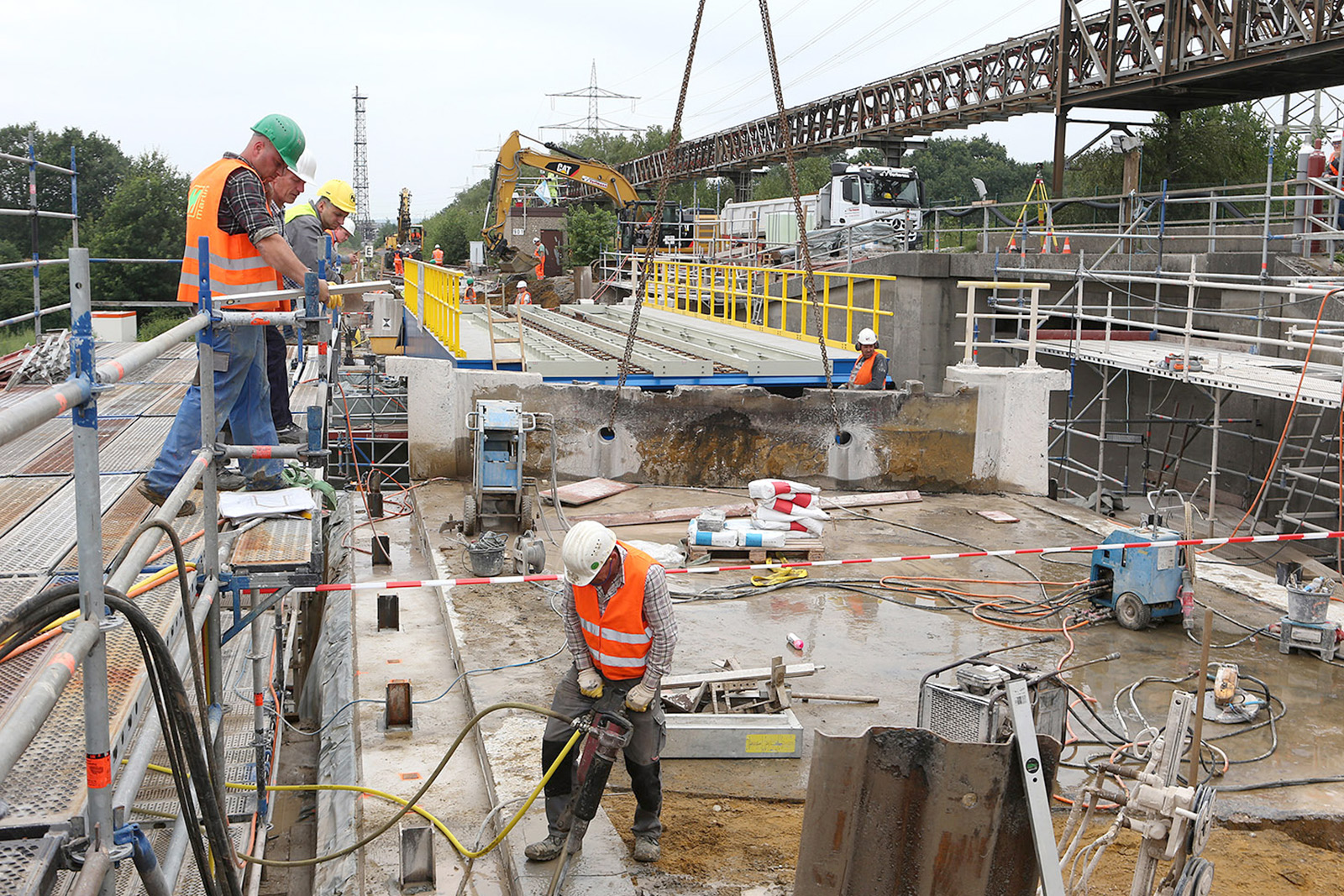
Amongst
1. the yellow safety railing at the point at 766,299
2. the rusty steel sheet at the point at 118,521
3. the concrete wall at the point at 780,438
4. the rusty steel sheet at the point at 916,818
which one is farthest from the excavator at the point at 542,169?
the rusty steel sheet at the point at 916,818

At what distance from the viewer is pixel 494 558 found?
9.24 metres

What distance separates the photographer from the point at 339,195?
885 centimetres

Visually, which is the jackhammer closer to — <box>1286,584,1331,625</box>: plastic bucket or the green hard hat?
the green hard hat

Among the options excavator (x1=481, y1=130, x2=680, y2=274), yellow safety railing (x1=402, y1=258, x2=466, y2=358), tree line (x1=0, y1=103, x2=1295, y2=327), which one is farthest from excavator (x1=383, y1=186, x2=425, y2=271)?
yellow safety railing (x1=402, y1=258, x2=466, y2=358)

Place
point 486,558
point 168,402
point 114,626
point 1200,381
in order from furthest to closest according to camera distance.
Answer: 1. point 1200,381
2. point 486,558
3. point 168,402
4. point 114,626

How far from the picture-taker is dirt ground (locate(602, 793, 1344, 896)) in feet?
16.9

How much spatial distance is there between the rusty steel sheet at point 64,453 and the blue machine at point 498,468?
333 cm

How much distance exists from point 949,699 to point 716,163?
42.4m

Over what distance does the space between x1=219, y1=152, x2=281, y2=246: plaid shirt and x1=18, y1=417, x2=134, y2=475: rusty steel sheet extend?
1242 mm

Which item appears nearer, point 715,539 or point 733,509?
point 715,539

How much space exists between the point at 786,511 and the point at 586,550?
5390 mm

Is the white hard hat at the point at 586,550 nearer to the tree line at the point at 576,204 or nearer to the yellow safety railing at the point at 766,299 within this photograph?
the tree line at the point at 576,204

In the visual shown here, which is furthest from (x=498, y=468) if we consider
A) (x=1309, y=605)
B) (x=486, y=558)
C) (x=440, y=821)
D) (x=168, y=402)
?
(x=1309, y=605)

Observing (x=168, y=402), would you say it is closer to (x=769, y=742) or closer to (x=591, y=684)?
(x=591, y=684)
